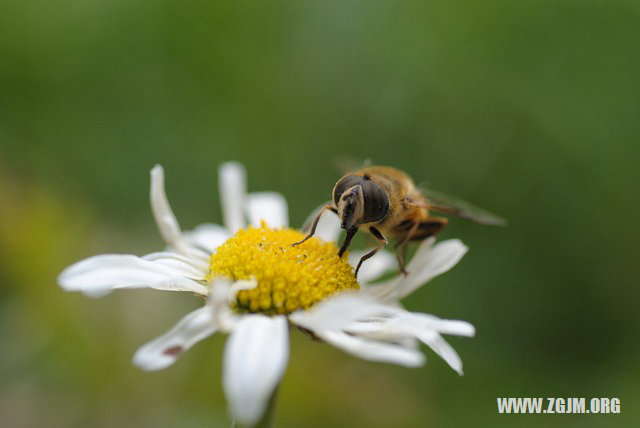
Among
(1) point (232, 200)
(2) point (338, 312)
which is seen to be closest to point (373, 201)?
(2) point (338, 312)

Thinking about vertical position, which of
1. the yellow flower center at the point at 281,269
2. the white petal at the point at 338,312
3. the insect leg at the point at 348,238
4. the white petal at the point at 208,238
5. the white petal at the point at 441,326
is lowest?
the white petal at the point at 338,312

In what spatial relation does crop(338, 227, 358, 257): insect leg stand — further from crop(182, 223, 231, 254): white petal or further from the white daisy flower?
crop(182, 223, 231, 254): white petal

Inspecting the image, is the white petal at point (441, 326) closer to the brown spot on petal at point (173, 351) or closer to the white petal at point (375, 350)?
the white petal at point (375, 350)

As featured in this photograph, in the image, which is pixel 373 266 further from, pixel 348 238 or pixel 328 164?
pixel 328 164

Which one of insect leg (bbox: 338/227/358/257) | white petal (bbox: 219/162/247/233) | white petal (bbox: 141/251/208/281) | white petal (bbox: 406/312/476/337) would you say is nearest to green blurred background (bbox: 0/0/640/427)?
white petal (bbox: 219/162/247/233)

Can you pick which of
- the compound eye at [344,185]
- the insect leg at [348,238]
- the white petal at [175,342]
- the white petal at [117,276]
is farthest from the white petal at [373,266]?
the white petal at [175,342]

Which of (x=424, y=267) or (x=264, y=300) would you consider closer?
(x=264, y=300)

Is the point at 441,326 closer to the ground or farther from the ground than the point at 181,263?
closer to the ground

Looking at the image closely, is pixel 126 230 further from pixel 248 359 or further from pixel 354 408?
pixel 248 359
